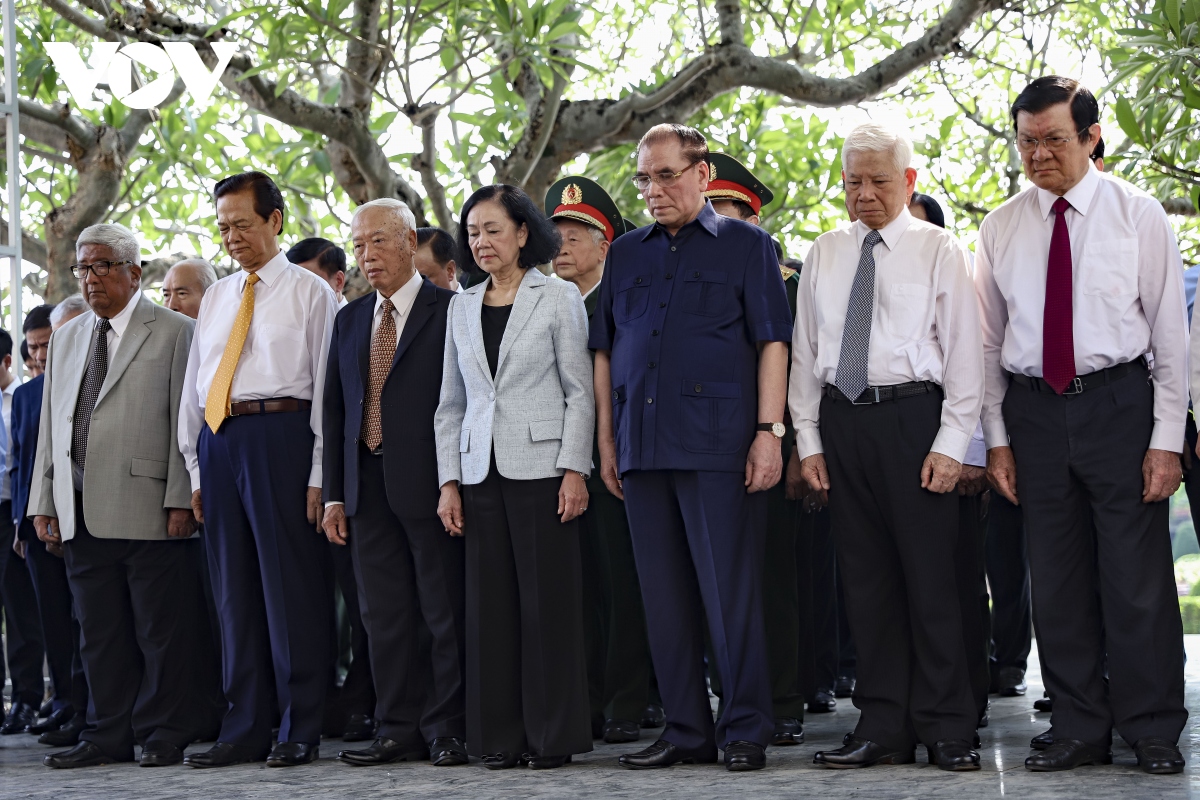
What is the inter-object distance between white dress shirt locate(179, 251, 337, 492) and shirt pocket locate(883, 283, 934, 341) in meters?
1.79

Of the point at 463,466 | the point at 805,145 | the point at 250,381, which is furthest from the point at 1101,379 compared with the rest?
the point at 805,145

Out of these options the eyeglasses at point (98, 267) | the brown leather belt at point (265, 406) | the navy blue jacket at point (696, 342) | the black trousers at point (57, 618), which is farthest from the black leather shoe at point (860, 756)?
the black trousers at point (57, 618)

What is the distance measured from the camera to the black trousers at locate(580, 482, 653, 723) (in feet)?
15.1

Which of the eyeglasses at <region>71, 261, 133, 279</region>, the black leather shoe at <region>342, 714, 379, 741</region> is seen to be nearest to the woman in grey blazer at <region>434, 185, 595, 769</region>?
Result: the black leather shoe at <region>342, 714, 379, 741</region>

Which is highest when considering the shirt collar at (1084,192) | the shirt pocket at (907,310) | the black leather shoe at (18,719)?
the shirt collar at (1084,192)

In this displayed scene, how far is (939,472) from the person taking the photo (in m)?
3.57

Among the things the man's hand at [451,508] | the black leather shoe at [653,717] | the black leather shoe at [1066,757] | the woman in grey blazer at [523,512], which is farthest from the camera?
the black leather shoe at [653,717]

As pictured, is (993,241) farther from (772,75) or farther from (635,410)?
(772,75)

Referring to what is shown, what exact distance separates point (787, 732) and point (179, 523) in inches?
83.0

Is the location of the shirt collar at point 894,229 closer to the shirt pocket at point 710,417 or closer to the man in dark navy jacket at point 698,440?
the man in dark navy jacket at point 698,440

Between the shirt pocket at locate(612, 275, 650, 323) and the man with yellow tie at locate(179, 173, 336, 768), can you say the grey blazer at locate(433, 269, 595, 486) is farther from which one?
the man with yellow tie at locate(179, 173, 336, 768)

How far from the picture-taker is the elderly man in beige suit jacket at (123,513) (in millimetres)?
4512

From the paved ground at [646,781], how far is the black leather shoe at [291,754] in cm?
6

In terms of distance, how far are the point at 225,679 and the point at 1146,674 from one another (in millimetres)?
2759
